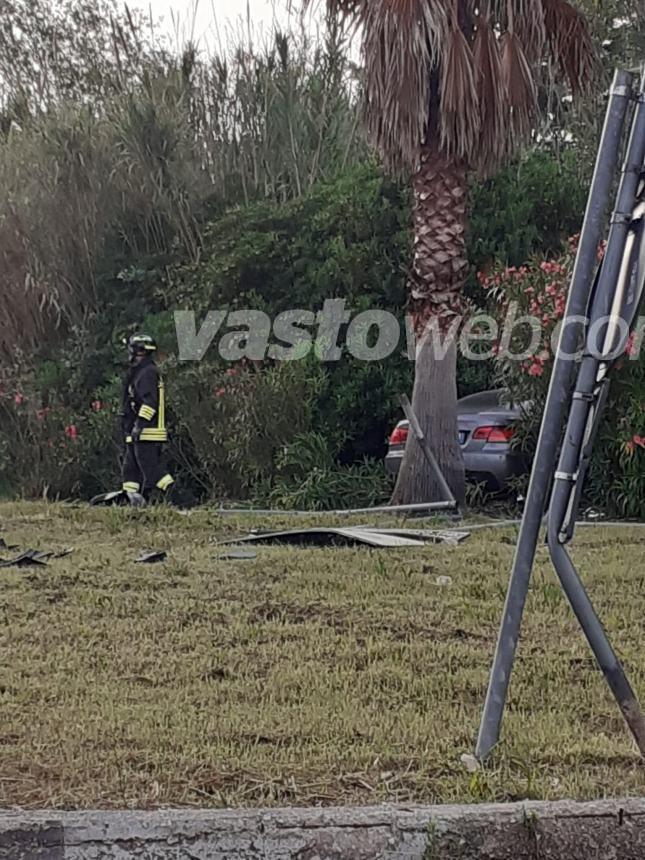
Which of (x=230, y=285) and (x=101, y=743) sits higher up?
(x=230, y=285)

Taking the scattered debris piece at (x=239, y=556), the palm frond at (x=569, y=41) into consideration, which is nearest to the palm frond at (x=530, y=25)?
the palm frond at (x=569, y=41)

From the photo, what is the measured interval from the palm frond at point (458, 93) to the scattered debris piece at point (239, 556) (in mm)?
4958

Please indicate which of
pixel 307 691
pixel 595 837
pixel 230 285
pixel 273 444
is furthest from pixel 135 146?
pixel 595 837

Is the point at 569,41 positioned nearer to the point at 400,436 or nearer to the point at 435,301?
the point at 435,301

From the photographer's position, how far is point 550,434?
344cm

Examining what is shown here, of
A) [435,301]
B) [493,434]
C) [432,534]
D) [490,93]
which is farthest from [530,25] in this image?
[432,534]

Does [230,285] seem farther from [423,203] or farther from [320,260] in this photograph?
[423,203]

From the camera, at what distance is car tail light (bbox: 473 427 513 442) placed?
432 inches

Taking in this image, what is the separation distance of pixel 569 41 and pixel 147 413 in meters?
5.49

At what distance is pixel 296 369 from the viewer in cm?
1259

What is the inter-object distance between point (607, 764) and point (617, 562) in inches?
145

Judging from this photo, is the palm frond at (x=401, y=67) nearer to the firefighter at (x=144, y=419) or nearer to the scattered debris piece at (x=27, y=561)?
the firefighter at (x=144, y=419)

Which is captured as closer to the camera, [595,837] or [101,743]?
[595,837]

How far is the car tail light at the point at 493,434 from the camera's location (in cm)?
1098
